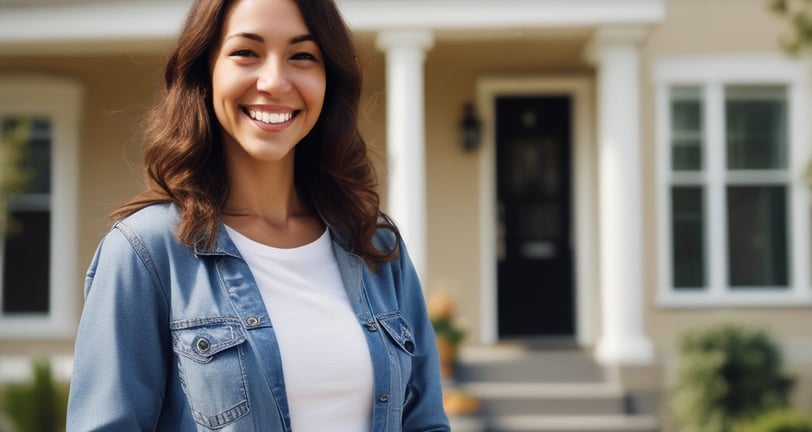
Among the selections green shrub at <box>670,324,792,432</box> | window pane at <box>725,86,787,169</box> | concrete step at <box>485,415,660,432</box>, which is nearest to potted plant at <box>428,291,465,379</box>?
concrete step at <box>485,415,660,432</box>

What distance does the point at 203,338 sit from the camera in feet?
5.37

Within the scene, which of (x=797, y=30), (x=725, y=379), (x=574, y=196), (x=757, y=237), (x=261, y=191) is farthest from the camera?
(x=574, y=196)

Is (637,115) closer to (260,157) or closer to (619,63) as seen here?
(619,63)

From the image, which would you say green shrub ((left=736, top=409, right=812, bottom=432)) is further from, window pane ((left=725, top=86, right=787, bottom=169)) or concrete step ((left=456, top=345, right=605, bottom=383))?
window pane ((left=725, top=86, right=787, bottom=169))

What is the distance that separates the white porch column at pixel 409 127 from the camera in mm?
7848

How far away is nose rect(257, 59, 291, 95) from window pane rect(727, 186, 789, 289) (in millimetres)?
7909

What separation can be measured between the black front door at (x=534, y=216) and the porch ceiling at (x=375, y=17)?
1.63 m

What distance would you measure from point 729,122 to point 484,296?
106 inches

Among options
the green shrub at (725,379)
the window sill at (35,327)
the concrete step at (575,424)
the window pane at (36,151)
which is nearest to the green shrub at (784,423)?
the green shrub at (725,379)

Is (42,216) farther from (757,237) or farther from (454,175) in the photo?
(757,237)

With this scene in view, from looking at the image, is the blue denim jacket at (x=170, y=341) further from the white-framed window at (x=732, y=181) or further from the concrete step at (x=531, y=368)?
the white-framed window at (x=732, y=181)

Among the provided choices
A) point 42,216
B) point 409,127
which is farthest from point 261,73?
point 42,216

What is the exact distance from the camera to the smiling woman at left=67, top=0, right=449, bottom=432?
5.32ft

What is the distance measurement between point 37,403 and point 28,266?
2.31 metres
